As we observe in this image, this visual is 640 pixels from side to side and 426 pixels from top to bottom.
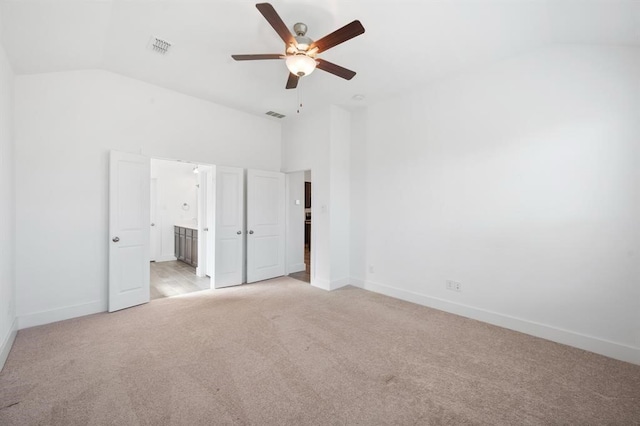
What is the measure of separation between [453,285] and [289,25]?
12.1 ft

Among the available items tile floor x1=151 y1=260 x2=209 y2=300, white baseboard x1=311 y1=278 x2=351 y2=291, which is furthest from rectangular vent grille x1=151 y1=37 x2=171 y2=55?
white baseboard x1=311 y1=278 x2=351 y2=291

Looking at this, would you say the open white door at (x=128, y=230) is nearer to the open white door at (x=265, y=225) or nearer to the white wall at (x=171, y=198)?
the open white door at (x=265, y=225)

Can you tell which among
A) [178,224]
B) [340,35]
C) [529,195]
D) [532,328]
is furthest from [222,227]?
[532,328]

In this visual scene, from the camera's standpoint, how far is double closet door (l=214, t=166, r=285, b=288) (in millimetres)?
4812

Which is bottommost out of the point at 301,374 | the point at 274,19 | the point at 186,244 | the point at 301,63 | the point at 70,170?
the point at 301,374

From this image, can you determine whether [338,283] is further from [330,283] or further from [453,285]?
[453,285]

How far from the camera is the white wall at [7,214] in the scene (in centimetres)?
255

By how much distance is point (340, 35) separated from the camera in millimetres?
2281

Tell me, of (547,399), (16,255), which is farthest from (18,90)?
(547,399)

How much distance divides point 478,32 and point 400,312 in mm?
3374

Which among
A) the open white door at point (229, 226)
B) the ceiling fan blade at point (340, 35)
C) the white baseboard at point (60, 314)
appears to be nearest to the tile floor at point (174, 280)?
the open white door at point (229, 226)

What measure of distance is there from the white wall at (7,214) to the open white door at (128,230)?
0.86 metres

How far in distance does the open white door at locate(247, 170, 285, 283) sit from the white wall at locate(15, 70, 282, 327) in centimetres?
168

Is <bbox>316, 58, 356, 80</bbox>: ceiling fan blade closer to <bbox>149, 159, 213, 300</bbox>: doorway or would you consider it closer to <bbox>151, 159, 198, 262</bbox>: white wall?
<bbox>149, 159, 213, 300</bbox>: doorway
